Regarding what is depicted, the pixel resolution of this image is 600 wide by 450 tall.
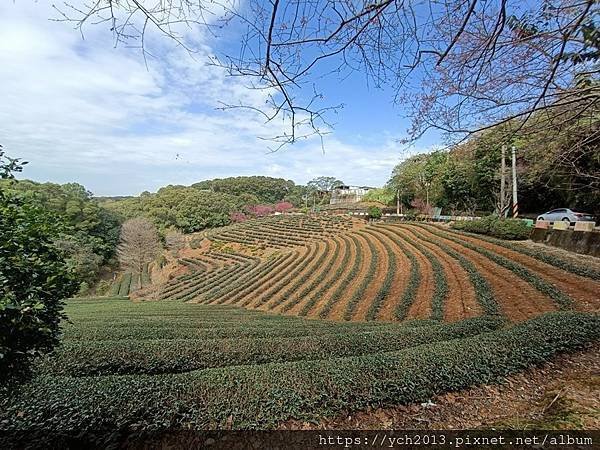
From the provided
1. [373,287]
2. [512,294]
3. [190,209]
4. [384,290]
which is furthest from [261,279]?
[190,209]

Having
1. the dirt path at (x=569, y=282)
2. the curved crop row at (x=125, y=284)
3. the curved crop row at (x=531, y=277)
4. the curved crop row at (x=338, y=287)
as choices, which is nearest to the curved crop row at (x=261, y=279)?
the curved crop row at (x=338, y=287)

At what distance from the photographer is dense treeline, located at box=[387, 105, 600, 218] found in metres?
3.96

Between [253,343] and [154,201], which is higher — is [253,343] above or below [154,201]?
below

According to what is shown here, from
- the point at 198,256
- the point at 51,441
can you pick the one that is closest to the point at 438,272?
the point at 51,441

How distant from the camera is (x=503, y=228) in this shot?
46.4 ft

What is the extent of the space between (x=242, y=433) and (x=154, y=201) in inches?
2325

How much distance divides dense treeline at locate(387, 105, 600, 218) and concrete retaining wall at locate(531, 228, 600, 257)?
5.10 ft

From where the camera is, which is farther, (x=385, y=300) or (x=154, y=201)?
(x=154, y=201)

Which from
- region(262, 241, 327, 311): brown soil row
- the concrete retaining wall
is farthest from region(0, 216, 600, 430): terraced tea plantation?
region(262, 241, 327, 311): brown soil row

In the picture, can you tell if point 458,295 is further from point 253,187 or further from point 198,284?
point 253,187

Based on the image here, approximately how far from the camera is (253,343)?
444 cm

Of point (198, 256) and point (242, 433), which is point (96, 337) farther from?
point (198, 256)

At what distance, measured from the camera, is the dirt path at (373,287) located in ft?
34.4

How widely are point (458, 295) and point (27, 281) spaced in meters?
10.2
